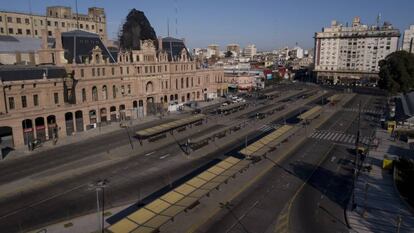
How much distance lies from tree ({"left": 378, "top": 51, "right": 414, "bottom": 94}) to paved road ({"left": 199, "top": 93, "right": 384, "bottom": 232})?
193 feet

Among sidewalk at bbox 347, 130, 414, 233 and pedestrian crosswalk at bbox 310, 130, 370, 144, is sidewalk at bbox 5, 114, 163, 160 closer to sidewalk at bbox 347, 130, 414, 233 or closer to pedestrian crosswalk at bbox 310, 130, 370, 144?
pedestrian crosswalk at bbox 310, 130, 370, 144

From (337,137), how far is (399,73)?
179 feet

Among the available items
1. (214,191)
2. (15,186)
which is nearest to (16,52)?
(15,186)

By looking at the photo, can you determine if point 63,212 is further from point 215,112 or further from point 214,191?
point 215,112

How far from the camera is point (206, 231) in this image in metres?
28.7

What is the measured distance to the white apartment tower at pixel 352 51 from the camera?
162500mm

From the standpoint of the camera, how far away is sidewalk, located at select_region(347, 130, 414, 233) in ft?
99.2

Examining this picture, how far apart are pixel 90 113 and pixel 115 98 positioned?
322 inches

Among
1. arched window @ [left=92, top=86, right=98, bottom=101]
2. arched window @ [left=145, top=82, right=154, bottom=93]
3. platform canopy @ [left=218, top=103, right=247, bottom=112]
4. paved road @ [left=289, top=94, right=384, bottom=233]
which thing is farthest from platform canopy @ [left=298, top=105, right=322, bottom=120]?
arched window @ [left=92, top=86, right=98, bottom=101]

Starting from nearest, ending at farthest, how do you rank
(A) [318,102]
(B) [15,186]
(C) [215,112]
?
(B) [15,186] → (C) [215,112] → (A) [318,102]

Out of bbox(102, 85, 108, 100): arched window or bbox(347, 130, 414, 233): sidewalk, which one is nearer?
bbox(347, 130, 414, 233): sidewalk

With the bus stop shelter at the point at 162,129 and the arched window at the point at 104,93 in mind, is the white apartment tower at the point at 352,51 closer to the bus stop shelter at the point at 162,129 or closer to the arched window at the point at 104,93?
the bus stop shelter at the point at 162,129

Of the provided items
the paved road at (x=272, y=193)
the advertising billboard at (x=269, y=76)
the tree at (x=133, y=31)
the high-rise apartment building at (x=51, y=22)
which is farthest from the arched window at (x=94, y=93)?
the advertising billboard at (x=269, y=76)

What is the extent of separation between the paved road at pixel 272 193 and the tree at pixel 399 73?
2321 inches
